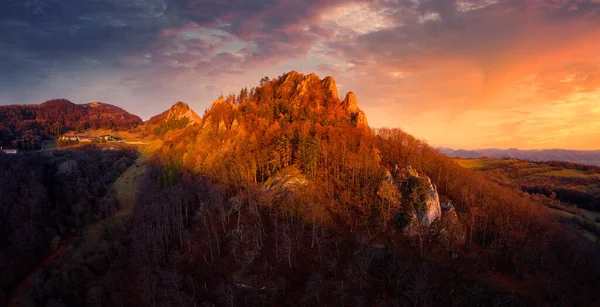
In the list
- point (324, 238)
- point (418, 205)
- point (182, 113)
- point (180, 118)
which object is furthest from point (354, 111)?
point (182, 113)

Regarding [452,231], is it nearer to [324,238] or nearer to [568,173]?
[324,238]

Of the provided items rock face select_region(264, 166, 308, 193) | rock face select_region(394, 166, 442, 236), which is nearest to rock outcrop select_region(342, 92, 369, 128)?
rock face select_region(264, 166, 308, 193)

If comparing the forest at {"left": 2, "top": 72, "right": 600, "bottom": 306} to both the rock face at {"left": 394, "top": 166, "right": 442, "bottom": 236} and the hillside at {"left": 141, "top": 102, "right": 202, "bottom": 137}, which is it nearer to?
the rock face at {"left": 394, "top": 166, "right": 442, "bottom": 236}

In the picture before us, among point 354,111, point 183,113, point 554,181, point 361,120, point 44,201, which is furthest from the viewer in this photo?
point 183,113

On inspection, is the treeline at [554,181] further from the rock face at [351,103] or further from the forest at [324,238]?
the rock face at [351,103]

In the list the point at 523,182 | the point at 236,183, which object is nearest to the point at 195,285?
the point at 236,183
